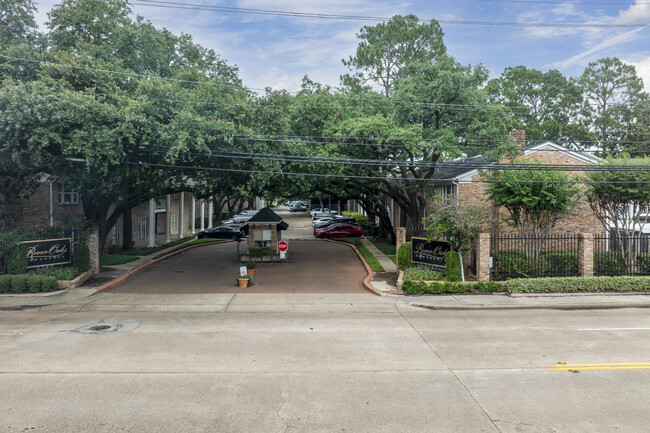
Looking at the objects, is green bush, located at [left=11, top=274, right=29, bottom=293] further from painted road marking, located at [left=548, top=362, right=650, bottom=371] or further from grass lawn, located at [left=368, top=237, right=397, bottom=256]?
grass lawn, located at [left=368, top=237, right=397, bottom=256]

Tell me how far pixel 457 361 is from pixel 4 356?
1037cm

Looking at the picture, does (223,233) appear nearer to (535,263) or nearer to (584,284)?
(535,263)

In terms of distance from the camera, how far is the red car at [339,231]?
39.8 metres

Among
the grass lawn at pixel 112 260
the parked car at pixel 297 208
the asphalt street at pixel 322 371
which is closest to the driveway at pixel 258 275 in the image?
the grass lawn at pixel 112 260

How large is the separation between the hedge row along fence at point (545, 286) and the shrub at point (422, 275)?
0.48 metres

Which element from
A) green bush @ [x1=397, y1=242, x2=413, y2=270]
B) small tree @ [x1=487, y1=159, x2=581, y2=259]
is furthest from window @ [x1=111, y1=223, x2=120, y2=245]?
small tree @ [x1=487, y1=159, x2=581, y2=259]

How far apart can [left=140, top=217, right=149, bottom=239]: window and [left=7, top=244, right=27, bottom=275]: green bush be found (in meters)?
17.2

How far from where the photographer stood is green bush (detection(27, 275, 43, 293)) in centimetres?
1734

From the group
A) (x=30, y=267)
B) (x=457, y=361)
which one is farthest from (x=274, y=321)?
(x=30, y=267)

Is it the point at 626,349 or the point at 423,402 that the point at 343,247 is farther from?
the point at 423,402

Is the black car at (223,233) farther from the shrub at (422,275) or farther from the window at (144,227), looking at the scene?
the shrub at (422,275)

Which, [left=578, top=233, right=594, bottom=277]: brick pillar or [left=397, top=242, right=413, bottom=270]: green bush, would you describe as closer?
[left=578, top=233, right=594, bottom=277]: brick pillar

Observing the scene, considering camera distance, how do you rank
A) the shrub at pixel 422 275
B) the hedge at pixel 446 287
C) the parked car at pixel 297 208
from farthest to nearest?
the parked car at pixel 297 208 → the shrub at pixel 422 275 → the hedge at pixel 446 287

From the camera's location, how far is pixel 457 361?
33.9 ft
